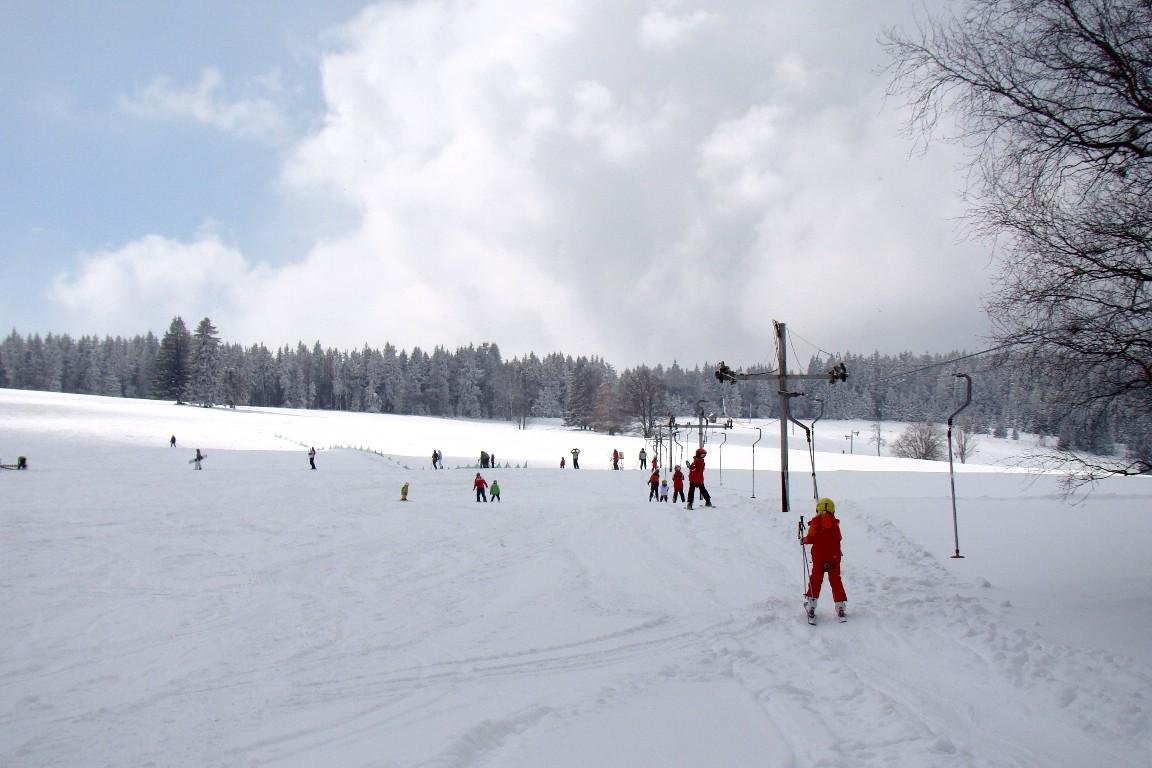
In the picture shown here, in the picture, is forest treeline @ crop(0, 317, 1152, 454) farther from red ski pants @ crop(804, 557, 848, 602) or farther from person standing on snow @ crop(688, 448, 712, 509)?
red ski pants @ crop(804, 557, 848, 602)

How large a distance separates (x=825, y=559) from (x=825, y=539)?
26cm

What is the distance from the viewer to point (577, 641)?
304 inches

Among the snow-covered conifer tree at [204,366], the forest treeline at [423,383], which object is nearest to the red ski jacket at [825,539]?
the forest treeline at [423,383]

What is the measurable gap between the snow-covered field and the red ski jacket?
794 millimetres

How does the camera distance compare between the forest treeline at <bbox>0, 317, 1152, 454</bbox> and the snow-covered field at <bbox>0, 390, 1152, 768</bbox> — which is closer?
the snow-covered field at <bbox>0, 390, 1152, 768</bbox>

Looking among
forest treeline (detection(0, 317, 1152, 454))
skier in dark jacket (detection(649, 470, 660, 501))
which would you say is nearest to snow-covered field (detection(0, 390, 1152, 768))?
skier in dark jacket (detection(649, 470, 660, 501))

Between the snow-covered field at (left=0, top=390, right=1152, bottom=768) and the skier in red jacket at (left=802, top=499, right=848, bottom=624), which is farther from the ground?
the skier in red jacket at (left=802, top=499, right=848, bottom=624)

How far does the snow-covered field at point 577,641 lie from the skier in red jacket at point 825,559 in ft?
1.02

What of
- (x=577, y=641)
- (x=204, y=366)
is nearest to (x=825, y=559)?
(x=577, y=641)

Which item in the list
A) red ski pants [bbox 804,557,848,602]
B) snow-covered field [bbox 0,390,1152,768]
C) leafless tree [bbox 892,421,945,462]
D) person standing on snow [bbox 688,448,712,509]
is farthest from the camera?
leafless tree [bbox 892,421,945,462]

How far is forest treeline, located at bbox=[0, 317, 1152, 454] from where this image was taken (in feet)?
292

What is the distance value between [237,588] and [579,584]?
569cm

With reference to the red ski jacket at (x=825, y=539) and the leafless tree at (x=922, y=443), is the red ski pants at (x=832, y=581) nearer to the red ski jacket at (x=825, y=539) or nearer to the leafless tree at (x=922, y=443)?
the red ski jacket at (x=825, y=539)

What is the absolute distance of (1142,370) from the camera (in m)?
7.05
